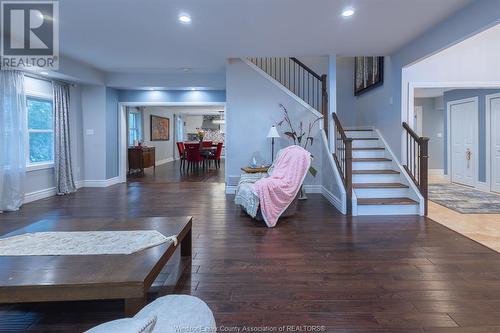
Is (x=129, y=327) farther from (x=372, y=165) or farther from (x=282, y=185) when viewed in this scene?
(x=372, y=165)

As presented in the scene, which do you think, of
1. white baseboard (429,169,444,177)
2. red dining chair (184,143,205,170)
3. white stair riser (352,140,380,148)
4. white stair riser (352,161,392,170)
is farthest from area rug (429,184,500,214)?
red dining chair (184,143,205,170)

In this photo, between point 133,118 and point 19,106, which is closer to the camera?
point 19,106

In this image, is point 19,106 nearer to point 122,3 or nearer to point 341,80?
point 122,3

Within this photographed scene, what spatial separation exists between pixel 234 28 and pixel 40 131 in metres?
4.53

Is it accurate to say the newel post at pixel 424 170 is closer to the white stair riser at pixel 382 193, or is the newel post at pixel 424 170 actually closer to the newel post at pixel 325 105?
the white stair riser at pixel 382 193

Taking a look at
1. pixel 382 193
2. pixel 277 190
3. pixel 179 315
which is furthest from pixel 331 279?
pixel 382 193

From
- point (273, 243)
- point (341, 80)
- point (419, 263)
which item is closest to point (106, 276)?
point (273, 243)

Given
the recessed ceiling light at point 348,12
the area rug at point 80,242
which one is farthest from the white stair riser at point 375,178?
the area rug at point 80,242

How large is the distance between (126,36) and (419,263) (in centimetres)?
488

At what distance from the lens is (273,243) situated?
3.71m

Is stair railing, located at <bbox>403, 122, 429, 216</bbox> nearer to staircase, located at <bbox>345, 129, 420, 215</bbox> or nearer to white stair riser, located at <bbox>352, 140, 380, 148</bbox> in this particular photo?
staircase, located at <bbox>345, 129, 420, 215</bbox>

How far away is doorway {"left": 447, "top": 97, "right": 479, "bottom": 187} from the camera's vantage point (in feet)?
25.7

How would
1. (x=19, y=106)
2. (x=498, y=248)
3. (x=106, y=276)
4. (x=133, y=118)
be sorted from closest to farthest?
(x=106, y=276) < (x=498, y=248) < (x=19, y=106) < (x=133, y=118)

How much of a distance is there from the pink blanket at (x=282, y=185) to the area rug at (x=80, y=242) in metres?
2.05
